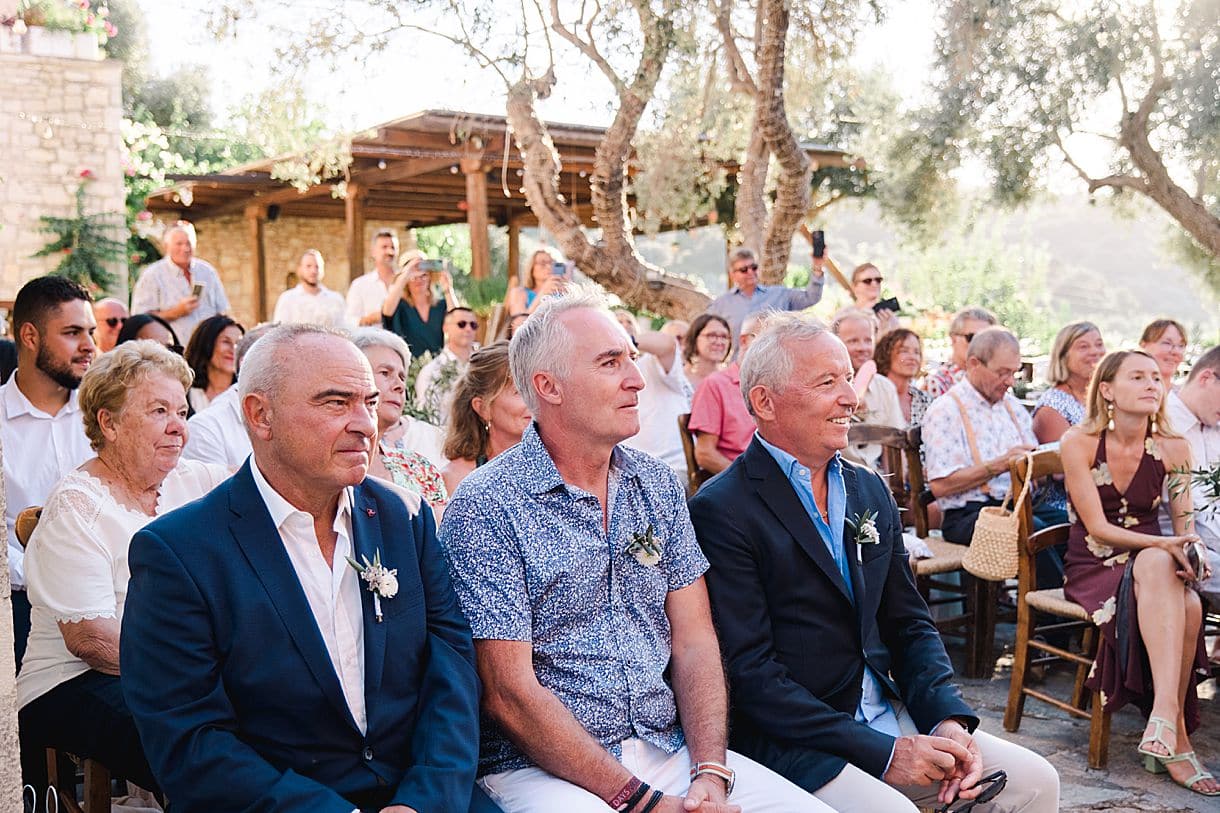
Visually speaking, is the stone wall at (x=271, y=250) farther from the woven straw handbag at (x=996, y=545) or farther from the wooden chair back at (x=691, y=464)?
the woven straw handbag at (x=996, y=545)

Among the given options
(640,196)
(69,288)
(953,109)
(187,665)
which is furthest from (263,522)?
(953,109)

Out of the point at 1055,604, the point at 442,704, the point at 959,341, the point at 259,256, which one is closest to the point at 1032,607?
the point at 1055,604

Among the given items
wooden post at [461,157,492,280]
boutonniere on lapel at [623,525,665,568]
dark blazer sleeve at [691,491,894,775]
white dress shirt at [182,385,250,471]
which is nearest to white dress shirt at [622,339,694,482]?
white dress shirt at [182,385,250,471]

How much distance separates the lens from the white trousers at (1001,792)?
2.65m

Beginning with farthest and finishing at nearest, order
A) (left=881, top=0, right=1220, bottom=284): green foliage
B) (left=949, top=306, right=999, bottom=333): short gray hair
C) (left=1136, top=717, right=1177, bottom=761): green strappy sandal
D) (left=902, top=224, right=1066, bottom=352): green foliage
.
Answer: (left=902, top=224, right=1066, bottom=352): green foliage
(left=881, top=0, right=1220, bottom=284): green foliage
(left=949, top=306, right=999, bottom=333): short gray hair
(left=1136, top=717, right=1177, bottom=761): green strappy sandal

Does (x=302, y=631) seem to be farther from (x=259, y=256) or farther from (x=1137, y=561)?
(x=259, y=256)

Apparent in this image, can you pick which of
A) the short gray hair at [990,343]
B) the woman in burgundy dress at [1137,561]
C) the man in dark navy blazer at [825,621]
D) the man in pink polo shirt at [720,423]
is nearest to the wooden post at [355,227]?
the man in pink polo shirt at [720,423]

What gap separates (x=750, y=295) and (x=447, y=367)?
10.8ft

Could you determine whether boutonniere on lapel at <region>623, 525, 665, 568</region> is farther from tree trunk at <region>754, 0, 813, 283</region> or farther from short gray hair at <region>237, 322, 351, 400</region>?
tree trunk at <region>754, 0, 813, 283</region>

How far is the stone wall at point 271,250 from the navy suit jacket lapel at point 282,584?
18.7 meters

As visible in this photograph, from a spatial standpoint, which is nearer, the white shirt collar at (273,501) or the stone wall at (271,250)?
the white shirt collar at (273,501)

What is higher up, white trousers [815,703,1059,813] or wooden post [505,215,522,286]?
wooden post [505,215,522,286]

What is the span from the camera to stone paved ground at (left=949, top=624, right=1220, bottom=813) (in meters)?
4.00

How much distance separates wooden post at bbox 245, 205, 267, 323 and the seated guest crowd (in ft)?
49.8
